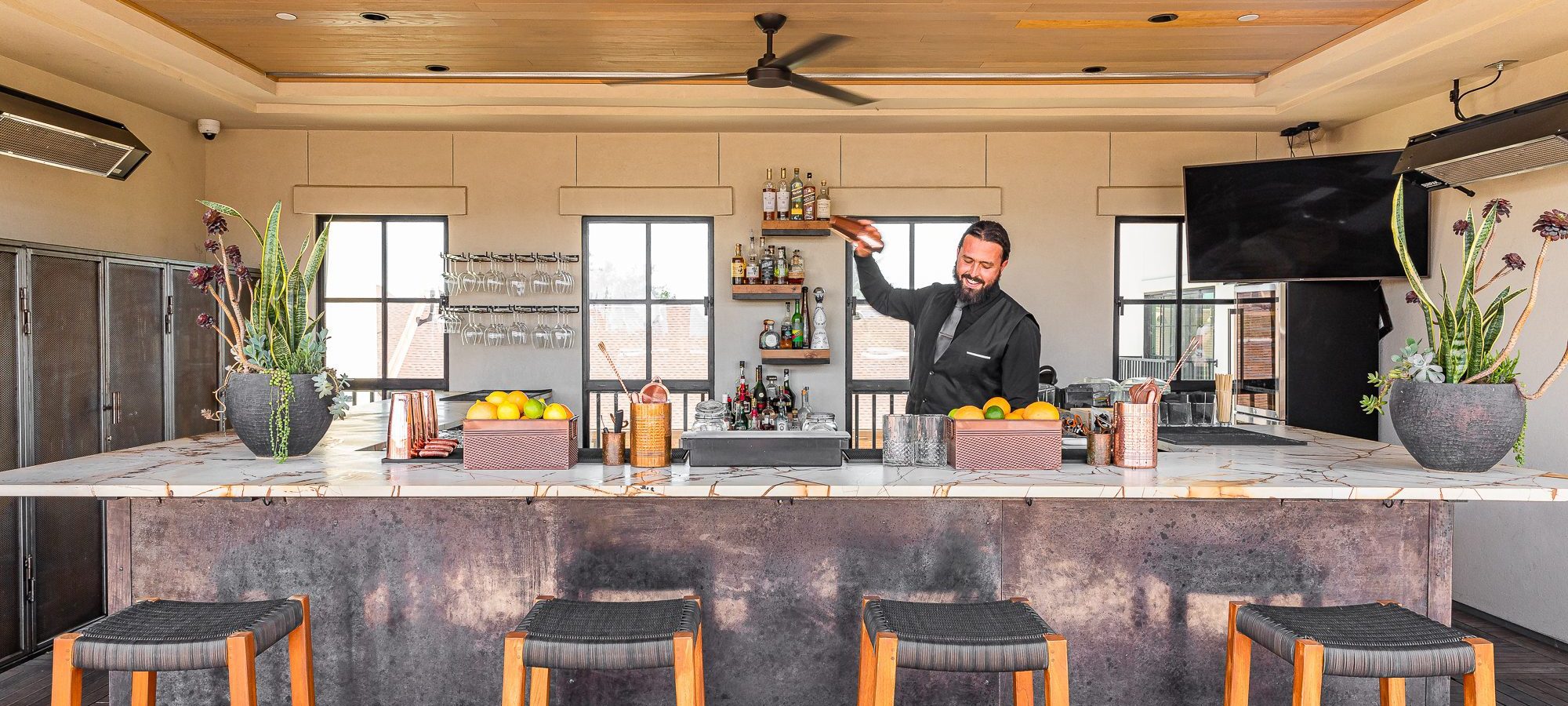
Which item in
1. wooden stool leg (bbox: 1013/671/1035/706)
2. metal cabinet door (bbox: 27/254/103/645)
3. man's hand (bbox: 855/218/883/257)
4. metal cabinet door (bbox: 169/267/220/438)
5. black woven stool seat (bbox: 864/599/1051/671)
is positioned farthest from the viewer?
metal cabinet door (bbox: 169/267/220/438)

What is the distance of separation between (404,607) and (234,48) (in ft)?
10.9

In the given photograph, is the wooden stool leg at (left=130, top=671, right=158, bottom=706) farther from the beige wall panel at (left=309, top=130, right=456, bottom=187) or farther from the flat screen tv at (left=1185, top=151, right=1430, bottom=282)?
the flat screen tv at (left=1185, top=151, right=1430, bottom=282)

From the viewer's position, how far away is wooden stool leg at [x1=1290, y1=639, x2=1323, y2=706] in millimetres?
1869

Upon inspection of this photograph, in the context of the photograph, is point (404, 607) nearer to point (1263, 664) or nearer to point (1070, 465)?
point (1070, 465)

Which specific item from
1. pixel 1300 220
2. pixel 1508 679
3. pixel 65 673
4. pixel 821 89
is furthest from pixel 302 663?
pixel 1300 220

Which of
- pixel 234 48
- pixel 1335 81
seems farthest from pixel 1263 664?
pixel 234 48

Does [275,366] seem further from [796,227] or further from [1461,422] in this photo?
[796,227]

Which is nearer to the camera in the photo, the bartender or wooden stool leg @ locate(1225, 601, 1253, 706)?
wooden stool leg @ locate(1225, 601, 1253, 706)

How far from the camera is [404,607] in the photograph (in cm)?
246

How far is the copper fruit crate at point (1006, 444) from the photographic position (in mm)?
2387

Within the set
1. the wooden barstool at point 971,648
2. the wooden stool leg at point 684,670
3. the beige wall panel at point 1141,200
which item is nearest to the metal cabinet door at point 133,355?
the wooden stool leg at point 684,670

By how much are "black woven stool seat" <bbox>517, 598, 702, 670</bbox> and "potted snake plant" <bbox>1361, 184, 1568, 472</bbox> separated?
1.90 metres

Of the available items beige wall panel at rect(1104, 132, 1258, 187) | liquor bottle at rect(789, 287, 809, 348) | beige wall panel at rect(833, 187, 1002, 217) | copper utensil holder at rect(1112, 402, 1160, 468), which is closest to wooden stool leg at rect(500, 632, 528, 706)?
copper utensil holder at rect(1112, 402, 1160, 468)

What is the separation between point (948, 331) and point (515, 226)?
3276 mm
